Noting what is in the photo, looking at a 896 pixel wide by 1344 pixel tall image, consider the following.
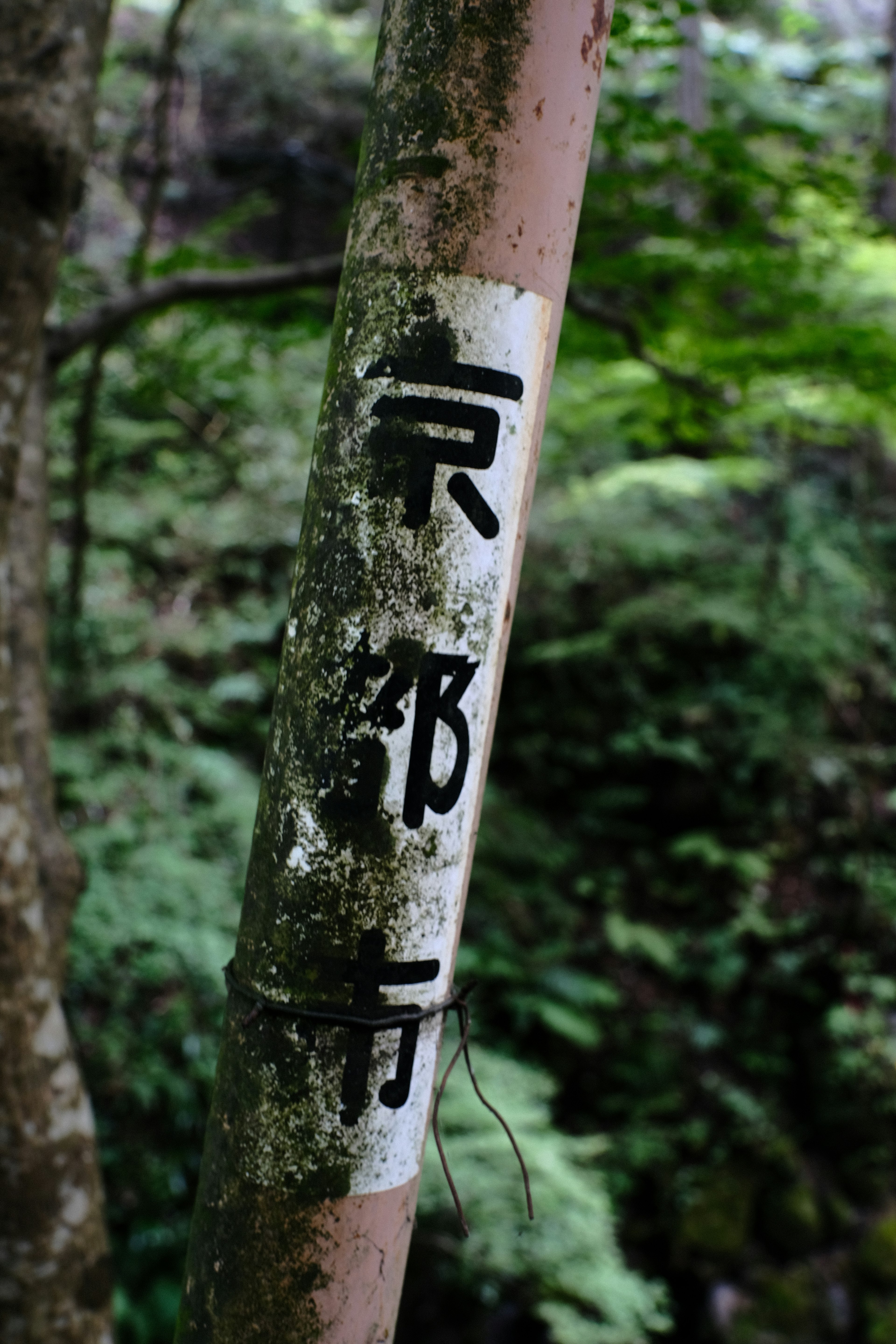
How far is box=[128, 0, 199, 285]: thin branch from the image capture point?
349 cm

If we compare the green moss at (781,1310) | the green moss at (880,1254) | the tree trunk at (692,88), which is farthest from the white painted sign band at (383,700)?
the tree trunk at (692,88)

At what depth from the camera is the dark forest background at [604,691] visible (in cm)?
365

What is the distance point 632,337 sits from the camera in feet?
12.1

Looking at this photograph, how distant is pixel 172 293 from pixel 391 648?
277 centimetres

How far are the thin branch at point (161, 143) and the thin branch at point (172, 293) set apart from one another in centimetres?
14

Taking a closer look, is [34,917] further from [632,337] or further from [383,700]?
[632,337]

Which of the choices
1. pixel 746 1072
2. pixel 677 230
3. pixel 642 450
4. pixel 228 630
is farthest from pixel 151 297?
pixel 642 450

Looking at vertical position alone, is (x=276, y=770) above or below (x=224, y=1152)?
above

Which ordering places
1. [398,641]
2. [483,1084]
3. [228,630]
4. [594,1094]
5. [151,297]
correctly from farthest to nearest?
[228,630], [594,1094], [483,1084], [151,297], [398,641]

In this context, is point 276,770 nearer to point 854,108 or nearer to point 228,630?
point 228,630

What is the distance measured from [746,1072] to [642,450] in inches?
251

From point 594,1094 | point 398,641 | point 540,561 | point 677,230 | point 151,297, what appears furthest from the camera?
point 540,561

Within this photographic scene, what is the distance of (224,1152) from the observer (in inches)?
32.2

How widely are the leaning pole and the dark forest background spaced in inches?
61.9
